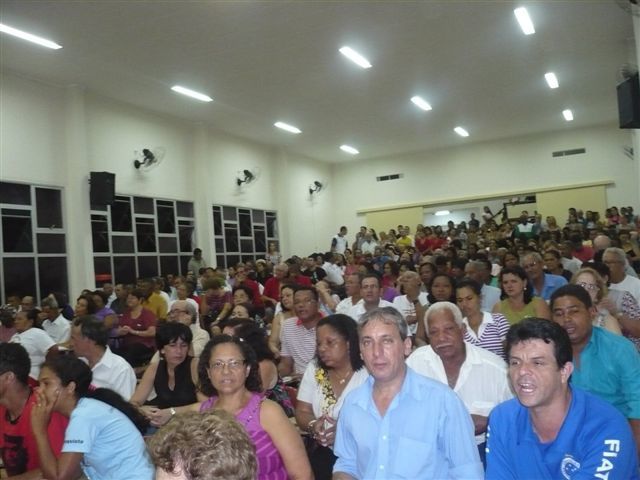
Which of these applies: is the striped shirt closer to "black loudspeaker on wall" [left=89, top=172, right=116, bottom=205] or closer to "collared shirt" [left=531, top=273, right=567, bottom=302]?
"collared shirt" [left=531, top=273, right=567, bottom=302]

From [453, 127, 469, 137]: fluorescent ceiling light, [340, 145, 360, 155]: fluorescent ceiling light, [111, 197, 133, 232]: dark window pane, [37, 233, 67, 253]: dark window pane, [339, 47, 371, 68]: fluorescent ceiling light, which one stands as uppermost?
[340, 145, 360, 155]: fluorescent ceiling light

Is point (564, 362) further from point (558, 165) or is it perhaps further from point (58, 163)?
point (558, 165)

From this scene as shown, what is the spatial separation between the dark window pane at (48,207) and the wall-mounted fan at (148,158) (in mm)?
2155

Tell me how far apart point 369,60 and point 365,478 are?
32.4 feet

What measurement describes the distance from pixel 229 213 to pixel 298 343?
11.3 metres

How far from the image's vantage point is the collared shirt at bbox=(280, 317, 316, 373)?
4.89 m

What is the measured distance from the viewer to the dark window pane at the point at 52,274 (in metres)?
10.7

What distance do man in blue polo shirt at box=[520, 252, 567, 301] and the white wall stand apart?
1338 centimetres

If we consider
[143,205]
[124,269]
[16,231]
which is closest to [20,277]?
[16,231]

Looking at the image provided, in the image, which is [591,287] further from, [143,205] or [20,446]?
[143,205]

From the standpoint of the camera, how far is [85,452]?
252cm

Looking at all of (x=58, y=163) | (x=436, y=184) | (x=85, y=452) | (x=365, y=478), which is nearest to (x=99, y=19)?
(x=58, y=163)

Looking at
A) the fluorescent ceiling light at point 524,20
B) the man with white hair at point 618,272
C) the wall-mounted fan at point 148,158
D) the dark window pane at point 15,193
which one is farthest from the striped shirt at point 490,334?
the wall-mounted fan at point 148,158

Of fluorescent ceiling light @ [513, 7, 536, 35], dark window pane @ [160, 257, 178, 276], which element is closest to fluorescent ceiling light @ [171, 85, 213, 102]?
dark window pane @ [160, 257, 178, 276]
